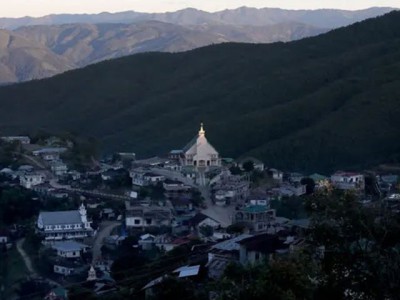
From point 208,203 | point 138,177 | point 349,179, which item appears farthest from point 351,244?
point 138,177

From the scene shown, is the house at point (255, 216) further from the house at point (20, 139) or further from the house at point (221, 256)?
the house at point (20, 139)

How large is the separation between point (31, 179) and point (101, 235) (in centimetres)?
609

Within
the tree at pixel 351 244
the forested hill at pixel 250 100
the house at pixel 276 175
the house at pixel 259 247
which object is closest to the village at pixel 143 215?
the house at pixel 259 247

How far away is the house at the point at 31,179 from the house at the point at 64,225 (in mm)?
4339

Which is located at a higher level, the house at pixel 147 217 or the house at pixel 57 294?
the house at pixel 147 217

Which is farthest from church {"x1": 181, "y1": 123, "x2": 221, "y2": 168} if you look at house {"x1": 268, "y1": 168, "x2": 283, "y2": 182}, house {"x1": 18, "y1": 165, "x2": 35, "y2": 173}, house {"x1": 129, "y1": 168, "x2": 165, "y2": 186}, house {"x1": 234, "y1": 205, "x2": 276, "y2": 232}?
house {"x1": 234, "y1": 205, "x2": 276, "y2": 232}

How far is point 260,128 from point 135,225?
777 inches

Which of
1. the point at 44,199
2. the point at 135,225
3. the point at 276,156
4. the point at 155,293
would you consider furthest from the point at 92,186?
the point at 155,293

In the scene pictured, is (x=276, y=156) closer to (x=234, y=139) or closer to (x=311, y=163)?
(x=311, y=163)

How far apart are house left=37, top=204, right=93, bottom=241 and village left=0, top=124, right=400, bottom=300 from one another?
3 centimetres

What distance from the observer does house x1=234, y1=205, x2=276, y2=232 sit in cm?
2520

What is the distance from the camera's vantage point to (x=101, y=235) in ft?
89.6

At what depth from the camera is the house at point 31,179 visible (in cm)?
3203

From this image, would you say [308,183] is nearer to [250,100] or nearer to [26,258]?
[26,258]
